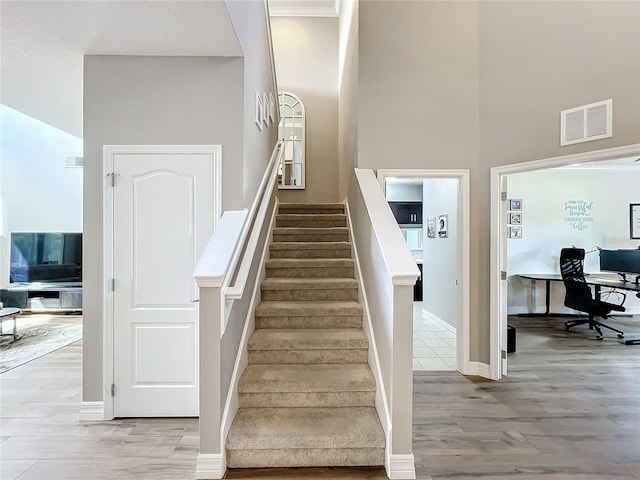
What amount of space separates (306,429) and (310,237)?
2331mm

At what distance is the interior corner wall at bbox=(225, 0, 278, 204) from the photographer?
262 cm

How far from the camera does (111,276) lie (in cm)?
273

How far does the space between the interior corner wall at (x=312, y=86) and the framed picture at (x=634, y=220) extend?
5.47 metres

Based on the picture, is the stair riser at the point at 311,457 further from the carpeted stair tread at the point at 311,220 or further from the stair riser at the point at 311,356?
the carpeted stair tread at the point at 311,220

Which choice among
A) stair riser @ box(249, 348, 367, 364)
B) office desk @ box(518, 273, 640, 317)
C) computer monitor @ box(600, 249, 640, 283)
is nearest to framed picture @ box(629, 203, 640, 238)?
computer monitor @ box(600, 249, 640, 283)

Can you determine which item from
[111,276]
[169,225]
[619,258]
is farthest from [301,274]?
[619,258]

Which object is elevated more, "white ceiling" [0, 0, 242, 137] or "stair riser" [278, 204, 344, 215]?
"white ceiling" [0, 0, 242, 137]

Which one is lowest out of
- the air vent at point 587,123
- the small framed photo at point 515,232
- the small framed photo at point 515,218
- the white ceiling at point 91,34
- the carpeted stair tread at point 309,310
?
the carpeted stair tread at point 309,310

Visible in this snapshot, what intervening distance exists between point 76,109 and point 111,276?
2115mm

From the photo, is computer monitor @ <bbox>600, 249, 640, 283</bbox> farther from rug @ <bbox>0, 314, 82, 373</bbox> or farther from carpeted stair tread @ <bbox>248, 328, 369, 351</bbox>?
rug @ <bbox>0, 314, 82, 373</bbox>

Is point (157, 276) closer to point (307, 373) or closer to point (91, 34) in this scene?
point (307, 373)

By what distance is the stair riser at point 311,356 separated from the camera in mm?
2711

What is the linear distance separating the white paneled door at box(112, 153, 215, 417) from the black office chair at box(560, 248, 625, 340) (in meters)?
5.24

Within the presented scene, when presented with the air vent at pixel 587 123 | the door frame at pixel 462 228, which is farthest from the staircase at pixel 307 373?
the air vent at pixel 587 123
